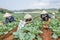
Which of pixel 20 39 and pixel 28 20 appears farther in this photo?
pixel 28 20

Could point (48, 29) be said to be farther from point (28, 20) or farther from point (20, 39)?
point (28, 20)

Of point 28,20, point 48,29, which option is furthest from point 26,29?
point 28,20

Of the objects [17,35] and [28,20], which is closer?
[17,35]

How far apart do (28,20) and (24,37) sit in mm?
2538

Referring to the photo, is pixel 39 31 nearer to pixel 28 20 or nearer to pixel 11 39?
pixel 11 39

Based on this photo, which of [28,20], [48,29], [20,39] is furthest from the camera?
[28,20]

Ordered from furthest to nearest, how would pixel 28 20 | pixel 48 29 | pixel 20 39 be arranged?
pixel 28 20
pixel 48 29
pixel 20 39

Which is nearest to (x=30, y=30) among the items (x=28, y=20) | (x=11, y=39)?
(x=11, y=39)

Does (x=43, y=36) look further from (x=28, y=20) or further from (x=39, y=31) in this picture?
(x=28, y=20)

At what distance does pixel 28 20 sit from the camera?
960cm

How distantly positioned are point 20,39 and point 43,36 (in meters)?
0.71

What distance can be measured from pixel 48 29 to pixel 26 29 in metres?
0.65

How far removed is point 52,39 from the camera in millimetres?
7336

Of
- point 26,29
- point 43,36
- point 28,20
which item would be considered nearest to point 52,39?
point 43,36
